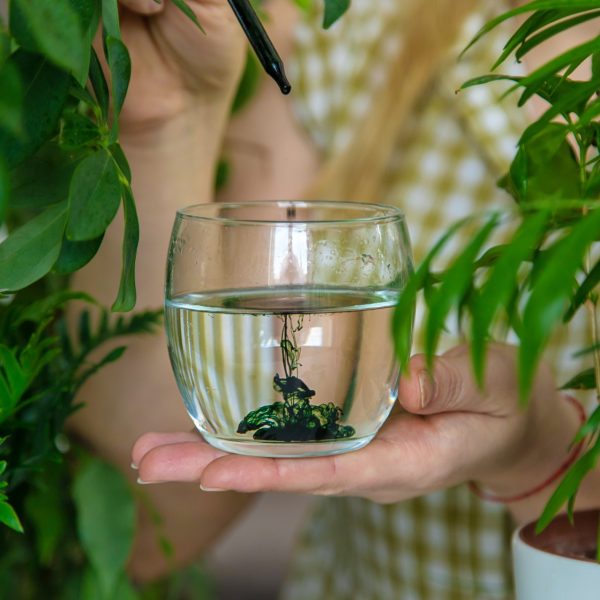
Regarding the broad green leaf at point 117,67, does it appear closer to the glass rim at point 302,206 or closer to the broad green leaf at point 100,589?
the glass rim at point 302,206

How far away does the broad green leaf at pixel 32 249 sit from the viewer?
339mm

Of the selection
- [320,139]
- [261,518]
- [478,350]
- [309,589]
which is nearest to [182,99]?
[478,350]

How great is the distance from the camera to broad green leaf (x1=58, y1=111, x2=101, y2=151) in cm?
36

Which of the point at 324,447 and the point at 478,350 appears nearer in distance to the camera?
the point at 478,350

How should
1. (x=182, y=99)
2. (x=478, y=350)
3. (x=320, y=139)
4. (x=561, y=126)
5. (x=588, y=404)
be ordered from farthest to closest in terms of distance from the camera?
(x=320, y=139), (x=588, y=404), (x=182, y=99), (x=561, y=126), (x=478, y=350)

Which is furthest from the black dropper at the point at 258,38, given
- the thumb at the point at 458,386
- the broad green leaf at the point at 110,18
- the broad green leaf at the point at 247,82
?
the broad green leaf at the point at 247,82

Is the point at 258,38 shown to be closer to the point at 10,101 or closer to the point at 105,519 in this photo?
the point at 10,101

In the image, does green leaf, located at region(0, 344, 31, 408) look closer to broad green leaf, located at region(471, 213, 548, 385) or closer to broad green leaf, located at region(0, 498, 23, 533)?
broad green leaf, located at region(0, 498, 23, 533)

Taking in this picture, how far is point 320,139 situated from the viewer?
1.23 meters

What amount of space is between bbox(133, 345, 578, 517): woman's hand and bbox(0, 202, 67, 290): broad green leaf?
0.14 metres

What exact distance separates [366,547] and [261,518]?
1.53m

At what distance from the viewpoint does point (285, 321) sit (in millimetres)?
427

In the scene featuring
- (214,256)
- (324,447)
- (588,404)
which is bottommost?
(588,404)

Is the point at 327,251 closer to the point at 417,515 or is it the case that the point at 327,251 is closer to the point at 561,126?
the point at 561,126
